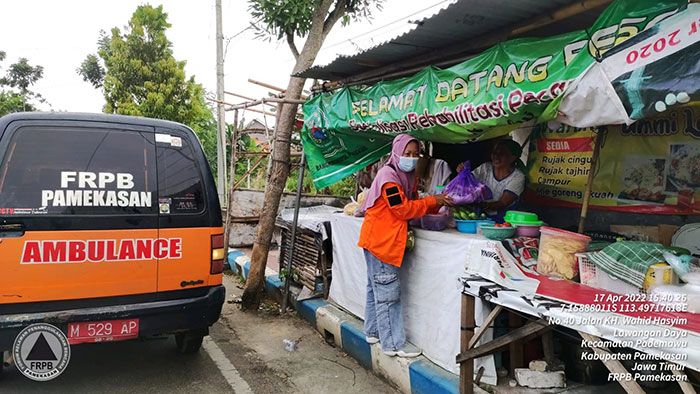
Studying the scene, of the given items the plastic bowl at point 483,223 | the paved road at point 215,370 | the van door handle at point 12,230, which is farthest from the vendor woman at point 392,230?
the van door handle at point 12,230

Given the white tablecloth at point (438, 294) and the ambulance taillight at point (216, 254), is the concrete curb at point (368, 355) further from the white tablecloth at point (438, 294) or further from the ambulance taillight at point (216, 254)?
the ambulance taillight at point (216, 254)

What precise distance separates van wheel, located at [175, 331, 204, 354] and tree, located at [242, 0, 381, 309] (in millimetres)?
1649

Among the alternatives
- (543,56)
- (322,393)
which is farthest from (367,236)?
(543,56)

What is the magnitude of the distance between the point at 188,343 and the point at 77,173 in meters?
1.89

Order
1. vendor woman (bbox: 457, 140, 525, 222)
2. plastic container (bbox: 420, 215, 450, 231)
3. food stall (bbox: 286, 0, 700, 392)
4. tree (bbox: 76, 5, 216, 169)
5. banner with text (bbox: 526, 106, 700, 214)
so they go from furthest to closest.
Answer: tree (bbox: 76, 5, 216, 169) → vendor woman (bbox: 457, 140, 525, 222) → plastic container (bbox: 420, 215, 450, 231) → banner with text (bbox: 526, 106, 700, 214) → food stall (bbox: 286, 0, 700, 392)

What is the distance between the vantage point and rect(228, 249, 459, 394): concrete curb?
3.28 m

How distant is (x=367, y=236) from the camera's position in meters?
3.79

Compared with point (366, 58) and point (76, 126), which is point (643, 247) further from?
point (76, 126)

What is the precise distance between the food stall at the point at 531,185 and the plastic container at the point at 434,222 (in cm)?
6

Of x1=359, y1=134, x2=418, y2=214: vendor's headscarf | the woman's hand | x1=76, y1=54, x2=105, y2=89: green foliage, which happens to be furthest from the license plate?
x1=76, y1=54, x2=105, y2=89: green foliage

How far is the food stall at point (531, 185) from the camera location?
2.45 m

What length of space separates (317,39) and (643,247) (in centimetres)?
480

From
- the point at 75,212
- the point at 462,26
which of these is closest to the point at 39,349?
the point at 75,212

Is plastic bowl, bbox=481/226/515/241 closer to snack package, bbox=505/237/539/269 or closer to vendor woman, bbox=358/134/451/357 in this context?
snack package, bbox=505/237/539/269
